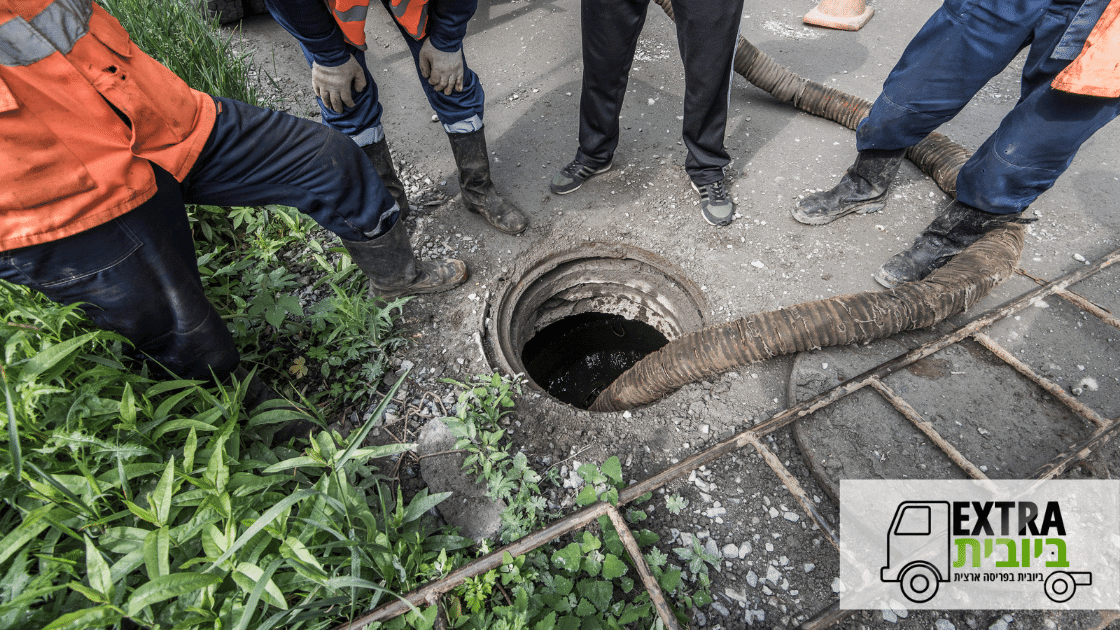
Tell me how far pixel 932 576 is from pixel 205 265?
3409 mm

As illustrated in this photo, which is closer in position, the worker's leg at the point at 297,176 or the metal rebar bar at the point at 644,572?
the metal rebar bar at the point at 644,572

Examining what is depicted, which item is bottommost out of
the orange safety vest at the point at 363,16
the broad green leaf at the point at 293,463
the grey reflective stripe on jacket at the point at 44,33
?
the broad green leaf at the point at 293,463

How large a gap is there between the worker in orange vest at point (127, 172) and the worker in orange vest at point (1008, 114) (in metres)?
2.48

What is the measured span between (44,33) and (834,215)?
3.18m

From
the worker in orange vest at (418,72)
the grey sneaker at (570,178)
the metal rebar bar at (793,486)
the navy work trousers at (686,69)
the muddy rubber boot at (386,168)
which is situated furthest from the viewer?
the grey sneaker at (570,178)

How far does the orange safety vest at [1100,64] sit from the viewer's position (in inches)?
62.1

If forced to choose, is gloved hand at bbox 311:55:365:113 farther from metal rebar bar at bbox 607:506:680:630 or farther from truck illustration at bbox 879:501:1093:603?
truck illustration at bbox 879:501:1093:603

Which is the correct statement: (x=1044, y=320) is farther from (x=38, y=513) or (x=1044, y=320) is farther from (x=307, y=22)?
(x=38, y=513)

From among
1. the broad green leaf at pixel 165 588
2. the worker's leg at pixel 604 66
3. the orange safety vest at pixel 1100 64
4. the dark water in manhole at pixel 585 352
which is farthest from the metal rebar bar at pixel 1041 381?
the broad green leaf at pixel 165 588

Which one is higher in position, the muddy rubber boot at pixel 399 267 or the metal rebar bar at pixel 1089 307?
the muddy rubber boot at pixel 399 267

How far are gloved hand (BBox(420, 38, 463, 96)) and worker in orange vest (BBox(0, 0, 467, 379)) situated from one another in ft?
2.26

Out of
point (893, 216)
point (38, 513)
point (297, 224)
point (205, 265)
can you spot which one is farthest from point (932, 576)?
point (205, 265)

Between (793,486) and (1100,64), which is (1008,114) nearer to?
(1100,64)

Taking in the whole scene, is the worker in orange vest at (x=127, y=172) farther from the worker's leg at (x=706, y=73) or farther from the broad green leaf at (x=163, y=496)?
the worker's leg at (x=706, y=73)
